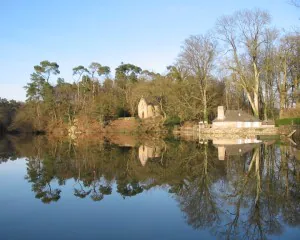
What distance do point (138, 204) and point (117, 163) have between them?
7704 mm

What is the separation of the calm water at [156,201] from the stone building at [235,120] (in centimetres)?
1856

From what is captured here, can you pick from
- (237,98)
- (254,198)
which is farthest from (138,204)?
(237,98)

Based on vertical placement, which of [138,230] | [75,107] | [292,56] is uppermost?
[292,56]

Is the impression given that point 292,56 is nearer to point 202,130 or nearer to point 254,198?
point 202,130

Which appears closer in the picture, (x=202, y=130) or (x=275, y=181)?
(x=275, y=181)

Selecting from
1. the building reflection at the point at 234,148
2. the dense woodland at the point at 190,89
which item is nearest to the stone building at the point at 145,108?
the dense woodland at the point at 190,89

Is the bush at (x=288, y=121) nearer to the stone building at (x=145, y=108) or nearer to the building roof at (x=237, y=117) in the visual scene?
the building roof at (x=237, y=117)

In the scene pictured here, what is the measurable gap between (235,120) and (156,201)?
26.8m

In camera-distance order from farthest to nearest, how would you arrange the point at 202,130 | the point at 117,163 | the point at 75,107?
the point at 75,107 < the point at 202,130 < the point at 117,163

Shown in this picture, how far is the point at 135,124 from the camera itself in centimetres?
4988

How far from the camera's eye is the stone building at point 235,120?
34.4 metres

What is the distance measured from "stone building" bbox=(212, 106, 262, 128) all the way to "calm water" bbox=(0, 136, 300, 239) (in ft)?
60.9

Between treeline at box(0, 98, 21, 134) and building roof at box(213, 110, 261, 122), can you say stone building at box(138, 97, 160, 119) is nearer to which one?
building roof at box(213, 110, 261, 122)

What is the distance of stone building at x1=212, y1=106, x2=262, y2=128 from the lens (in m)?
34.4
